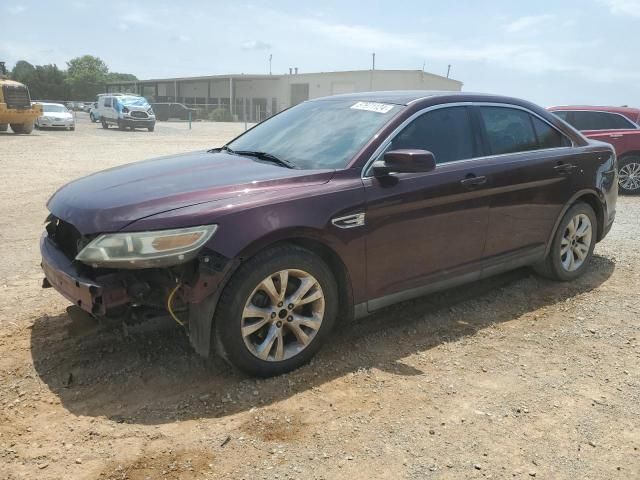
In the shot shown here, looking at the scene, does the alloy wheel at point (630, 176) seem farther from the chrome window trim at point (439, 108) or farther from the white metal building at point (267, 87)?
the white metal building at point (267, 87)

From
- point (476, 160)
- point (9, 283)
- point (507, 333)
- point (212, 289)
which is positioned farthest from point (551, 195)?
point (9, 283)

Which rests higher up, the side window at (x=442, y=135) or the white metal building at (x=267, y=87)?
the white metal building at (x=267, y=87)

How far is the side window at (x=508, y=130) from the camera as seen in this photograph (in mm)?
4219

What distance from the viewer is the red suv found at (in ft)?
35.1

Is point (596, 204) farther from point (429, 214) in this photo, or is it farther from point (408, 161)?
point (408, 161)

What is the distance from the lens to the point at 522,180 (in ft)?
14.0

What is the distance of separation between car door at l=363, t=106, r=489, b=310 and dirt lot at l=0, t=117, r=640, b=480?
0.45 m

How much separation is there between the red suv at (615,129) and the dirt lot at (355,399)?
734cm

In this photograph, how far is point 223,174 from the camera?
3.38 m

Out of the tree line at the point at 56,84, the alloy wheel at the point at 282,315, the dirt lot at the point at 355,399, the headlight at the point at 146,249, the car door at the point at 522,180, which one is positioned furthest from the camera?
the tree line at the point at 56,84

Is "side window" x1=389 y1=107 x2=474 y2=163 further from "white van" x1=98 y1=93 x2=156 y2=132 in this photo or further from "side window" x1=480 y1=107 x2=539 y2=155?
"white van" x1=98 y1=93 x2=156 y2=132

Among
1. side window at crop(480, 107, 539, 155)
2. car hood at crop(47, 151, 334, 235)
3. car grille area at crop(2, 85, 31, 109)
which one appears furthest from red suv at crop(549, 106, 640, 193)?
car grille area at crop(2, 85, 31, 109)

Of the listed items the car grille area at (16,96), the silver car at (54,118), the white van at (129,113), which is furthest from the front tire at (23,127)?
the white van at (129,113)

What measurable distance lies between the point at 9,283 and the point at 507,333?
4.09 m
